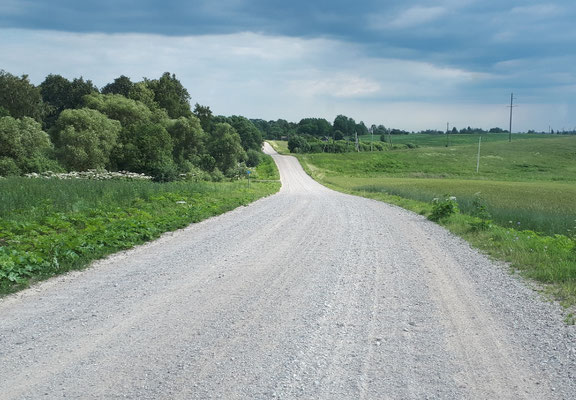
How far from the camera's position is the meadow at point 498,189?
1061 cm

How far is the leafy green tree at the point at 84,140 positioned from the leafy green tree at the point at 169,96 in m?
28.8

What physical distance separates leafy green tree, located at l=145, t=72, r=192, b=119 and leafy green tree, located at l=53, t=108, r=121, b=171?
1133 inches

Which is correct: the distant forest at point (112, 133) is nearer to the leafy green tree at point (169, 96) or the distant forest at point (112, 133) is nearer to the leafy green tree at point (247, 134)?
the leafy green tree at point (169, 96)

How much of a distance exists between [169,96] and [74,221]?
229 ft

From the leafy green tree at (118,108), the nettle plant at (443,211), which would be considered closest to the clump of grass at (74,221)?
the nettle plant at (443,211)

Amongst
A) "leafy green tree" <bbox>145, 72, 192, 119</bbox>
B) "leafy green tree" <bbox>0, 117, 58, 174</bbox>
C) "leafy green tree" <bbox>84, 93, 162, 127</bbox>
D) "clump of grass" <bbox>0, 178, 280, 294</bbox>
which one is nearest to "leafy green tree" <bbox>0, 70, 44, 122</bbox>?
"leafy green tree" <bbox>84, 93, 162, 127</bbox>

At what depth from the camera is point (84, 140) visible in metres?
45.5

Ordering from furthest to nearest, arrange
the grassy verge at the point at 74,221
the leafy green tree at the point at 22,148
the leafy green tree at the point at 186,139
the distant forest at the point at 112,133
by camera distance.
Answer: the leafy green tree at the point at 186,139 → the distant forest at the point at 112,133 → the leafy green tree at the point at 22,148 → the grassy verge at the point at 74,221

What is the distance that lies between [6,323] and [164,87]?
7972 centimetres

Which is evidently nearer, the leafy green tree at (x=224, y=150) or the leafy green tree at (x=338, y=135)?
the leafy green tree at (x=224, y=150)

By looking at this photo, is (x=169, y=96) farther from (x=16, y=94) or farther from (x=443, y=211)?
(x=443, y=211)

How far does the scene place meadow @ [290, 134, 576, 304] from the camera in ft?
34.8

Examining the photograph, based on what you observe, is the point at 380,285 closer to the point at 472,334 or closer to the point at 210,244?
the point at 472,334

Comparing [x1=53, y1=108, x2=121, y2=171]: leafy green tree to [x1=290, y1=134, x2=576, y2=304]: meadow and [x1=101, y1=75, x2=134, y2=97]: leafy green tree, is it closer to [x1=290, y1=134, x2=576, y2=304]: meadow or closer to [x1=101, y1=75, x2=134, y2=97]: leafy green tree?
[x1=290, y1=134, x2=576, y2=304]: meadow
